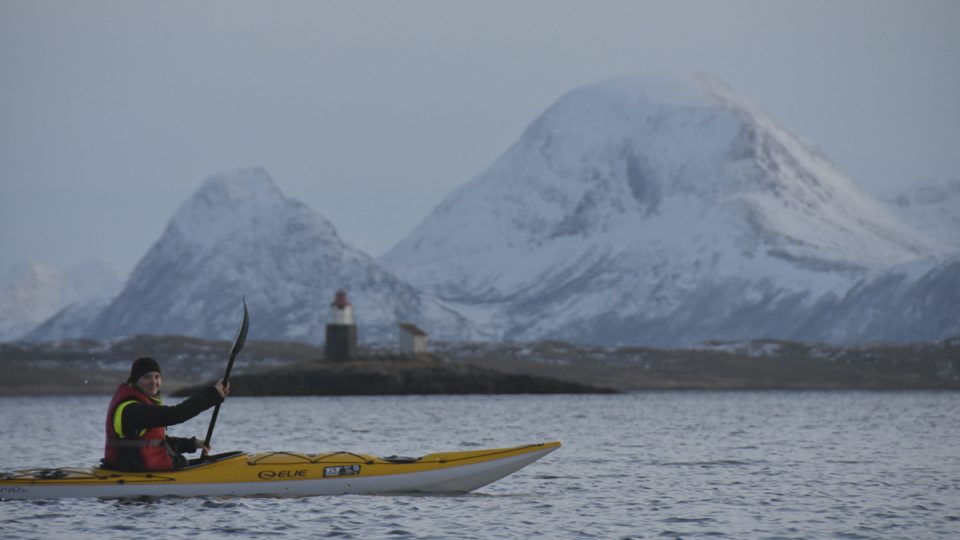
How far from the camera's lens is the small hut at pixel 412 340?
128 m

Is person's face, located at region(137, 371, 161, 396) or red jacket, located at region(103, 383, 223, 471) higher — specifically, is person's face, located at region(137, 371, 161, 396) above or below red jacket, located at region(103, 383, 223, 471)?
A: above

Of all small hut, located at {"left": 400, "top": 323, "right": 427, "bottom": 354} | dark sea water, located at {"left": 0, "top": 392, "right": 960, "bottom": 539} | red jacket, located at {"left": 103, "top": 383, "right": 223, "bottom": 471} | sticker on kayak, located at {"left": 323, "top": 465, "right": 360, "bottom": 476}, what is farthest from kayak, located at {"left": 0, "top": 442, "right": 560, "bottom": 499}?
small hut, located at {"left": 400, "top": 323, "right": 427, "bottom": 354}

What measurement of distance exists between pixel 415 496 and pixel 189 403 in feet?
21.2

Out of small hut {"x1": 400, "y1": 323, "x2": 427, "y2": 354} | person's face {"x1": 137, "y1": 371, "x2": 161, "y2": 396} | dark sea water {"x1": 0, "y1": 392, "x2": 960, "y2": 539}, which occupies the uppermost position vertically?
small hut {"x1": 400, "y1": 323, "x2": 427, "y2": 354}

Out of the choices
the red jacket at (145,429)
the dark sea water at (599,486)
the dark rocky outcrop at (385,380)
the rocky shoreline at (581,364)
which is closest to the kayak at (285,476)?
the red jacket at (145,429)

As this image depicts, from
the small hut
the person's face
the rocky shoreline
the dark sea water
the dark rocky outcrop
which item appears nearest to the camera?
the dark sea water

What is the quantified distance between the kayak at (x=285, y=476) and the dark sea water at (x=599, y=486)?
353 millimetres

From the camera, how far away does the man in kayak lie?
3150 centimetres

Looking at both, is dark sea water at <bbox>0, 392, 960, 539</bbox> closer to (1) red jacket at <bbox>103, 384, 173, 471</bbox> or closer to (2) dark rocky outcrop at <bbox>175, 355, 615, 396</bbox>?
(1) red jacket at <bbox>103, 384, 173, 471</bbox>

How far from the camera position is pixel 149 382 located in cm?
3180

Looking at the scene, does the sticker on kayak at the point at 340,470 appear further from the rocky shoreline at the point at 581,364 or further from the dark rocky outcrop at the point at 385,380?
the rocky shoreline at the point at 581,364

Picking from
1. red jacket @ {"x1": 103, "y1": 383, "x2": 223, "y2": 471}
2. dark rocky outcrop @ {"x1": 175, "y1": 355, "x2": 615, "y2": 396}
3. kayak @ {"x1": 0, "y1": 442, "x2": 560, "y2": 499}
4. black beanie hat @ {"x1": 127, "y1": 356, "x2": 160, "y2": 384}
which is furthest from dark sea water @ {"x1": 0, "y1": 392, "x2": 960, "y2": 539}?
dark rocky outcrop @ {"x1": 175, "y1": 355, "x2": 615, "y2": 396}

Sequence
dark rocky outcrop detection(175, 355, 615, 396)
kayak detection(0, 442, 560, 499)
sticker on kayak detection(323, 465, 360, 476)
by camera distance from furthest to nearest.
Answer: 1. dark rocky outcrop detection(175, 355, 615, 396)
2. sticker on kayak detection(323, 465, 360, 476)
3. kayak detection(0, 442, 560, 499)

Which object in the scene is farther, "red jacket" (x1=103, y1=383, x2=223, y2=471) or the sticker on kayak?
the sticker on kayak
